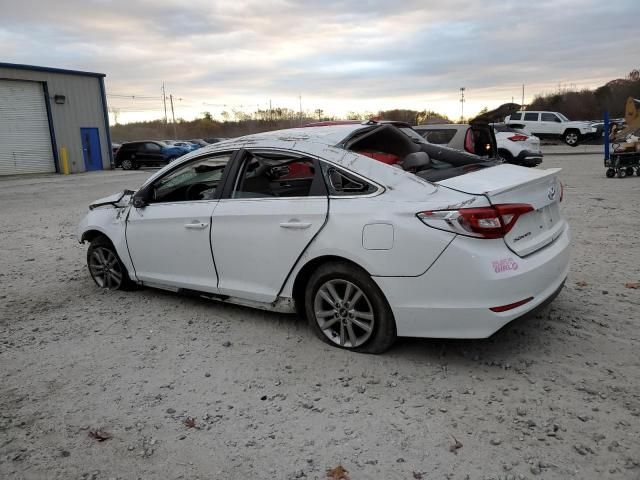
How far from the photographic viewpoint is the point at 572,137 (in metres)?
29.8

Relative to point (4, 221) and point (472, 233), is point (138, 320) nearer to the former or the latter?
point (472, 233)

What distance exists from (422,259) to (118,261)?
344 centimetres

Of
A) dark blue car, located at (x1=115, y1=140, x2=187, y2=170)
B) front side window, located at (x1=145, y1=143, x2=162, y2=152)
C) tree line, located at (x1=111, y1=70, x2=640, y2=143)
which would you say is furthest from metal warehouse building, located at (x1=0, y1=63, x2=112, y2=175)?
→ tree line, located at (x1=111, y1=70, x2=640, y2=143)

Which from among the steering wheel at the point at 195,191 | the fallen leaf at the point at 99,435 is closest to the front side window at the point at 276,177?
the steering wheel at the point at 195,191

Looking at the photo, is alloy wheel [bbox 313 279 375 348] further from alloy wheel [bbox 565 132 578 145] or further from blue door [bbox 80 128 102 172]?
alloy wheel [bbox 565 132 578 145]

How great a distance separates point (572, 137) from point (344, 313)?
30330mm

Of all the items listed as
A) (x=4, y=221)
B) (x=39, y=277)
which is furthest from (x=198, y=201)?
(x=4, y=221)

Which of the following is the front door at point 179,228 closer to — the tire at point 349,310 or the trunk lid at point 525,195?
the tire at point 349,310

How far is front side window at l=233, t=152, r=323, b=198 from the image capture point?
3914 mm

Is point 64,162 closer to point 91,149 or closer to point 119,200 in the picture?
point 91,149

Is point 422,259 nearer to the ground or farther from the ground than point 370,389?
farther from the ground

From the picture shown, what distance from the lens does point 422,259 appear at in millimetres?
3270

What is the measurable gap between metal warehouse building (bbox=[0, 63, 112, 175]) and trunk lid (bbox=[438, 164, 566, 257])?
27.4m

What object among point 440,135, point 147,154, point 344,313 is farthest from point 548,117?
point 344,313
